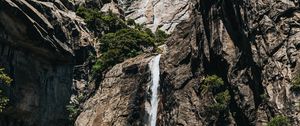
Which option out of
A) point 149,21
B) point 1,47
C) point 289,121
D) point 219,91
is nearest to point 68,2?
point 1,47

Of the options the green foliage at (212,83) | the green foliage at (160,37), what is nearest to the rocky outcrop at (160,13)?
the green foliage at (160,37)

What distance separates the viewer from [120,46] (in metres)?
61.1

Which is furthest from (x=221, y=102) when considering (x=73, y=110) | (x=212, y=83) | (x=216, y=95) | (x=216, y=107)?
(x=73, y=110)

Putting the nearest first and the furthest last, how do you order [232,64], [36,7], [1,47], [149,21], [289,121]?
[289,121] < [232,64] < [1,47] < [36,7] < [149,21]

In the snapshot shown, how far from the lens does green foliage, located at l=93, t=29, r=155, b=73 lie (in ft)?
191

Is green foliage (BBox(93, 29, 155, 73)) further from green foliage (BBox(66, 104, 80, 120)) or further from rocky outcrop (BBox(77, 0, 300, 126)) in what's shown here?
rocky outcrop (BBox(77, 0, 300, 126))

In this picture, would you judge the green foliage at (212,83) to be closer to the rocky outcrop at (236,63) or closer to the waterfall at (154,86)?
the rocky outcrop at (236,63)

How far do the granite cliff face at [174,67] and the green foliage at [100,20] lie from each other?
4.28 ft

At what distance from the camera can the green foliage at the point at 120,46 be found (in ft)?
191

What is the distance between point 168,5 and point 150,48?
1112 inches

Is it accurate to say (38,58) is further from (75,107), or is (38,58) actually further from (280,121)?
(280,121)

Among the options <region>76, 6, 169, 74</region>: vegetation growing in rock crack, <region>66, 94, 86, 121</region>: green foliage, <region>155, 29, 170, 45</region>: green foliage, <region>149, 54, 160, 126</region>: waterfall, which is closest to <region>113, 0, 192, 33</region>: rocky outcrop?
<region>155, 29, 170, 45</region>: green foliage

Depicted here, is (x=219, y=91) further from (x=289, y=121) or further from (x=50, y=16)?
(x=50, y=16)

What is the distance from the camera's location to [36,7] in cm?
5550
